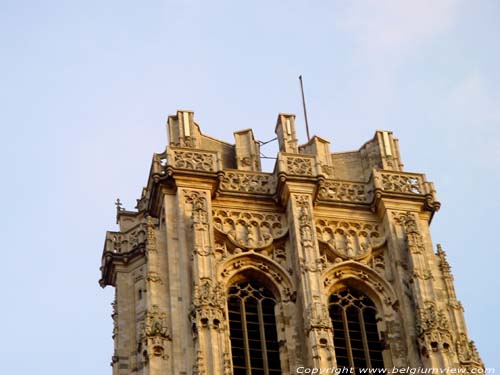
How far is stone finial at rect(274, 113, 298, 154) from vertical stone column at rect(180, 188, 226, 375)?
3.84 m

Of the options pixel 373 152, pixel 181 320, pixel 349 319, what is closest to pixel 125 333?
pixel 181 320

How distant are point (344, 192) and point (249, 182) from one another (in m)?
2.79

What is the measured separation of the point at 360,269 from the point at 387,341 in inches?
101

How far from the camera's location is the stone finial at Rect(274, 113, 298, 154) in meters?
53.2

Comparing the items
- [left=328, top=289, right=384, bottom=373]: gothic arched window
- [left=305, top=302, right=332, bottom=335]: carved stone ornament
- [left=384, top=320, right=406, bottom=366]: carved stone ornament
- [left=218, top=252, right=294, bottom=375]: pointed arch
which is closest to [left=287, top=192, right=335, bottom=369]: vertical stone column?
[left=305, top=302, right=332, bottom=335]: carved stone ornament

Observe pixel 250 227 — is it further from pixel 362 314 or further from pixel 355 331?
pixel 355 331

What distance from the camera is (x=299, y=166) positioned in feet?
170

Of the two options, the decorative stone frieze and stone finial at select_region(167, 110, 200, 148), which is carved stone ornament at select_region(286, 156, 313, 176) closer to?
the decorative stone frieze

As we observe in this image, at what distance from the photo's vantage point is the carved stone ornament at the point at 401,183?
52.2 meters

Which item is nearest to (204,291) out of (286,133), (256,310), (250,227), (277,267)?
(256,310)

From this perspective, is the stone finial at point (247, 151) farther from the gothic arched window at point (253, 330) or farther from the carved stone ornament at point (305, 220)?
the gothic arched window at point (253, 330)

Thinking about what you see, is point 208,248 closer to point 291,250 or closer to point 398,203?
point 291,250

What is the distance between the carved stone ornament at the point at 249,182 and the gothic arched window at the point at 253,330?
10.5ft

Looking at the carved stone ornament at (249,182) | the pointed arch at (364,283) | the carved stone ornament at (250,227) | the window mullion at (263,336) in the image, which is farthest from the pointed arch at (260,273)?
the carved stone ornament at (249,182)
